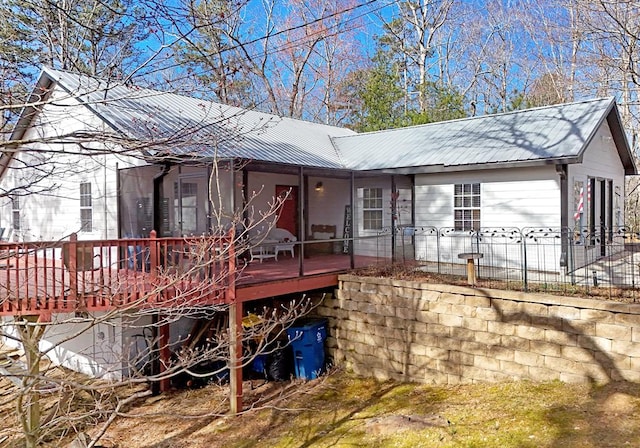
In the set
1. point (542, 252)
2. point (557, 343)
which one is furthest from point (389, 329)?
point (542, 252)

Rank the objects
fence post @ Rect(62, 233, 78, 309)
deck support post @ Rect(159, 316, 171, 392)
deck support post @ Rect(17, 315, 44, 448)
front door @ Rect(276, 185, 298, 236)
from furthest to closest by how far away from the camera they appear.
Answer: front door @ Rect(276, 185, 298, 236) → deck support post @ Rect(159, 316, 171, 392) → fence post @ Rect(62, 233, 78, 309) → deck support post @ Rect(17, 315, 44, 448)

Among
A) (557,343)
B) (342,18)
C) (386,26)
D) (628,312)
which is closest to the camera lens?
(628,312)

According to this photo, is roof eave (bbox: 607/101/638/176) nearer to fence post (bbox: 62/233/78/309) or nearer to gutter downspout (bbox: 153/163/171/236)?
gutter downspout (bbox: 153/163/171/236)

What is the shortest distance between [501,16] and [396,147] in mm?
17181

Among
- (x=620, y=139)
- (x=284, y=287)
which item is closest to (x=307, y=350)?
(x=284, y=287)

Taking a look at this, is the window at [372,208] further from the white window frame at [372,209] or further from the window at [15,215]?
the window at [15,215]

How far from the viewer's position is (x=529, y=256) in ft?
32.5

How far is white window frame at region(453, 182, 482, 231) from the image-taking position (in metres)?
10.8

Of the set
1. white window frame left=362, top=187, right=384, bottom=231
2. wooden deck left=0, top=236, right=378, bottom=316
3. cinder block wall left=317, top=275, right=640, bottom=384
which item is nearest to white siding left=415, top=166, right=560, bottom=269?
white window frame left=362, top=187, right=384, bottom=231

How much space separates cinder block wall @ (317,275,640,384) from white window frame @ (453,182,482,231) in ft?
10.8

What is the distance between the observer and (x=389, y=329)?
860 centimetres

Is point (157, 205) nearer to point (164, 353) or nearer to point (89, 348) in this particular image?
point (164, 353)

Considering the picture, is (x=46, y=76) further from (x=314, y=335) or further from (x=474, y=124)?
(x=474, y=124)

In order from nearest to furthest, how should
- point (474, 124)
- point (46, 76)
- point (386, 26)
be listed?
point (46, 76)
point (474, 124)
point (386, 26)
